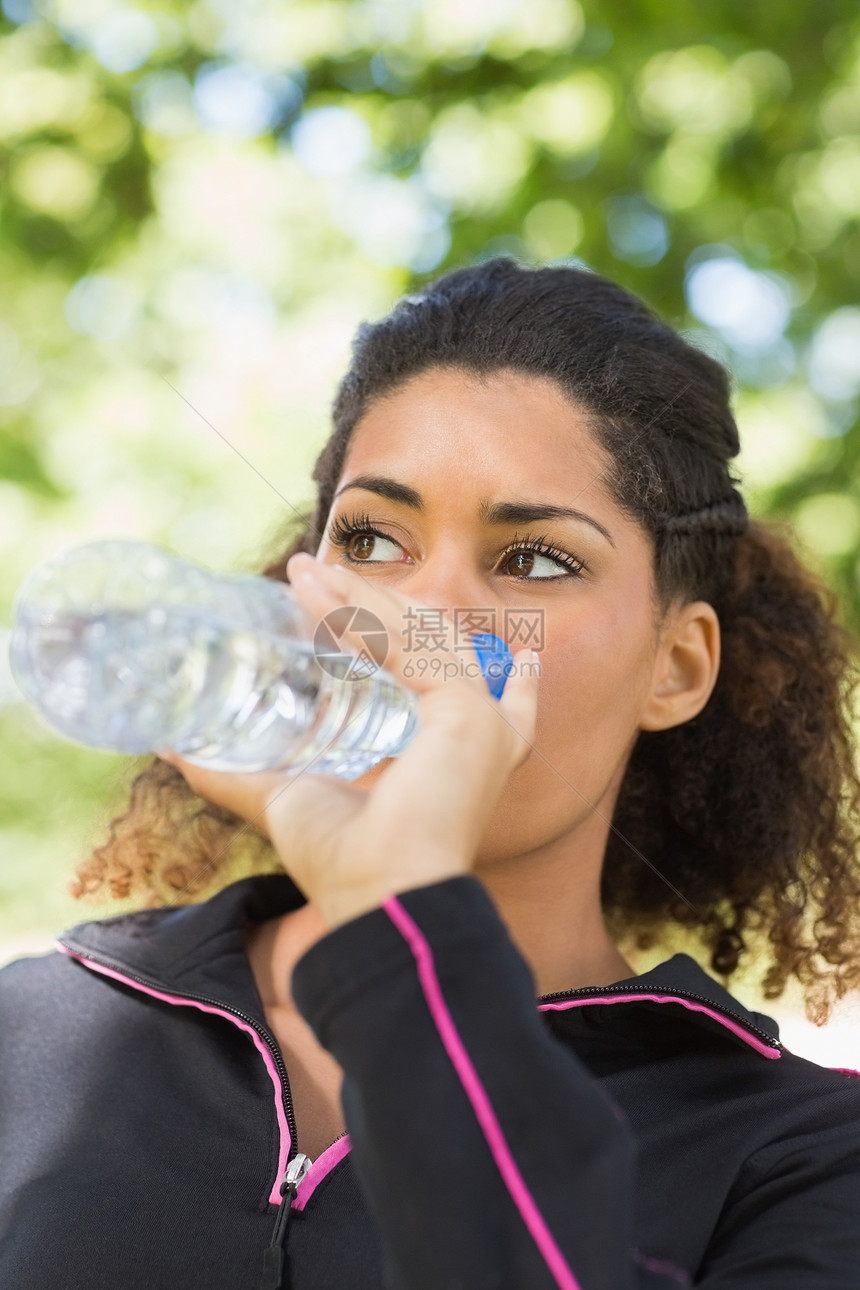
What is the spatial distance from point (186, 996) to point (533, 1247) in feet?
2.54

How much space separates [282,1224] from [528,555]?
872 millimetres

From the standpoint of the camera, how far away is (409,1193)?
89 centimetres

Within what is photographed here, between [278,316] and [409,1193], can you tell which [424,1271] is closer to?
[409,1193]

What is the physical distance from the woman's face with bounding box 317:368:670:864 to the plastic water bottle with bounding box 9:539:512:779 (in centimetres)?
20

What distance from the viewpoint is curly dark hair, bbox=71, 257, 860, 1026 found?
1.81 m

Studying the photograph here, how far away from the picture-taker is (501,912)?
1633mm

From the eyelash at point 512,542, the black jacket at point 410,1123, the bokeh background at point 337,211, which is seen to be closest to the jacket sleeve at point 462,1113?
the black jacket at point 410,1123

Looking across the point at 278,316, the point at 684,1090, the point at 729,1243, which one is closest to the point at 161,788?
the point at 684,1090

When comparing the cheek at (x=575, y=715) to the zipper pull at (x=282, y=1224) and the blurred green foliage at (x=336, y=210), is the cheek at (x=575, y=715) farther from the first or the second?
the blurred green foliage at (x=336, y=210)

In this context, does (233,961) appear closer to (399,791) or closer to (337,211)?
(399,791)

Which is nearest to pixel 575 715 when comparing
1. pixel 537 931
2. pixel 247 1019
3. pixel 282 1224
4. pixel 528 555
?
pixel 528 555

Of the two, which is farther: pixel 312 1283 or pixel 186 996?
pixel 186 996

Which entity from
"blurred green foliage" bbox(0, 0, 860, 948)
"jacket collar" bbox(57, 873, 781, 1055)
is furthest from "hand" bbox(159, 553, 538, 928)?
"blurred green foliage" bbox(0, 0, 860, 948)

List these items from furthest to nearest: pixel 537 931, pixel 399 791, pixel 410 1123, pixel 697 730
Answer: pixel 697 730 < pixel 537 931 < pixel 399 791 < pixel 410 1123
